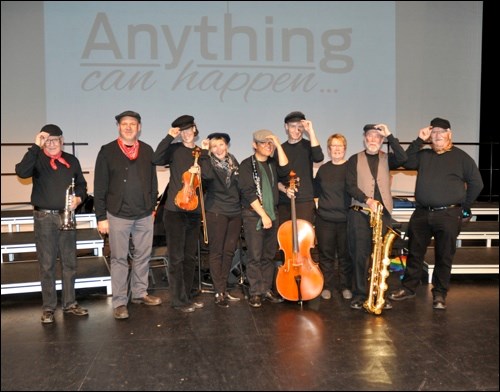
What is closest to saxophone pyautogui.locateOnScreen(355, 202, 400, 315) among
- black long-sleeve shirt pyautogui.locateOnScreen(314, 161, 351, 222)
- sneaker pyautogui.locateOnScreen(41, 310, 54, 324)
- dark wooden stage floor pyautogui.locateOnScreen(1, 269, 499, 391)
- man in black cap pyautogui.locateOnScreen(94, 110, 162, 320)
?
dark wooden stage floor pyautogui.locateOnScreen(1, 269, 499, 391)

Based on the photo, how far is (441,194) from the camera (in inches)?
153

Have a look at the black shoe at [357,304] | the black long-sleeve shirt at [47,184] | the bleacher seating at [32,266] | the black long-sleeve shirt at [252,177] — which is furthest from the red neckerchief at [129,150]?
the black shoe at [357,304]

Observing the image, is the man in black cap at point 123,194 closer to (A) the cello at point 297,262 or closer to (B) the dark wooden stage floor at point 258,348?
(B) the dark wooden stage floor at point 258,348

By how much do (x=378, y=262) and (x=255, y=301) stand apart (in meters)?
1.08

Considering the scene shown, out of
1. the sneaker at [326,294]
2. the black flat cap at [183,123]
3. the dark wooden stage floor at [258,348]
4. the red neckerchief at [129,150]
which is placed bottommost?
the dark wooden stage floor at [258,348]

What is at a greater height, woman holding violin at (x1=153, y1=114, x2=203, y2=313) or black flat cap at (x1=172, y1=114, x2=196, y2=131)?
black flat cap at (x1=172, y1=114, x2=196, y2=131)

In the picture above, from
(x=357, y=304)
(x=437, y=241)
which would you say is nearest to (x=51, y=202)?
(x=357, y=304)

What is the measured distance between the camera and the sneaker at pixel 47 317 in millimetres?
3645

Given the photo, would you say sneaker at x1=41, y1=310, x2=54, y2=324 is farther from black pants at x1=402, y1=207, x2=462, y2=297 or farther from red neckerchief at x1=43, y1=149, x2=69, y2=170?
black pants at x1=402, y1=207, x2=462, y2=297

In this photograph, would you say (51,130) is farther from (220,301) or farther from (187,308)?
(220,301)

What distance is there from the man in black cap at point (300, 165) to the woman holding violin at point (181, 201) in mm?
781

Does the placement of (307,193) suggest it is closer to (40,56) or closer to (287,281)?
(287,281)

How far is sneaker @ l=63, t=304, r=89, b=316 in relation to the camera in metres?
3.81

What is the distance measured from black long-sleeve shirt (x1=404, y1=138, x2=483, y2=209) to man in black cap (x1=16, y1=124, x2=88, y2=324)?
2.87m
